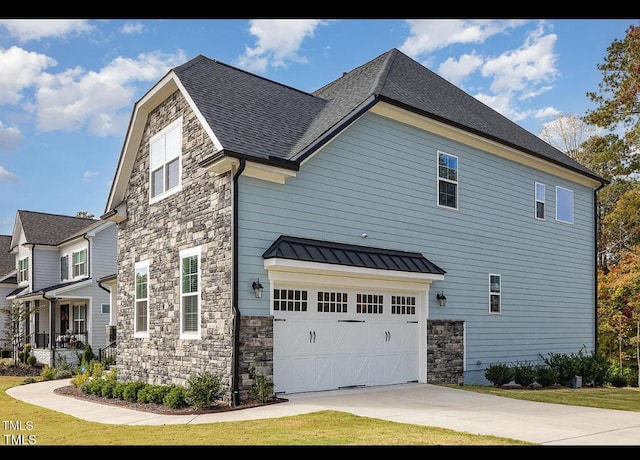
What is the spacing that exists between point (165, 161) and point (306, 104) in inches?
157

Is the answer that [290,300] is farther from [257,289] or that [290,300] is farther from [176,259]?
[176,259]

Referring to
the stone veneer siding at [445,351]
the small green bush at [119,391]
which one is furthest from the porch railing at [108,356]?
the stone veneer siding at [445,351]

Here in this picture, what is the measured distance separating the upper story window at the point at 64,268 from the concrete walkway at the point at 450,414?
A: 59.0 feet

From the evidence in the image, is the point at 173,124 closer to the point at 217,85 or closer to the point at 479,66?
the point at 217,85

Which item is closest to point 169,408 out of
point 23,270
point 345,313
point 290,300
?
point 290,300

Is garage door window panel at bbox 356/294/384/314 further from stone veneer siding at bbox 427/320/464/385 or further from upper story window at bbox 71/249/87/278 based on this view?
upper story window at bbox 71/249/87/278

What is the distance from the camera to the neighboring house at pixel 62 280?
27359 millimetres

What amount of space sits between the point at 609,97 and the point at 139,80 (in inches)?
645

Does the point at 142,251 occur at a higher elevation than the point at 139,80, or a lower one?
lower

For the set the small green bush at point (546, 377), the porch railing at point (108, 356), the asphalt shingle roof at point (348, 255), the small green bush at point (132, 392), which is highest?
the asphalt shingle roof at point (348, 255)

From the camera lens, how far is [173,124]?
48.5 ft

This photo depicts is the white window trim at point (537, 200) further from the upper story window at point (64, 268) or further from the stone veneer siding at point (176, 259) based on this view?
the upper story window at point (64, 268)

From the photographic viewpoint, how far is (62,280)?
31.3 meters
